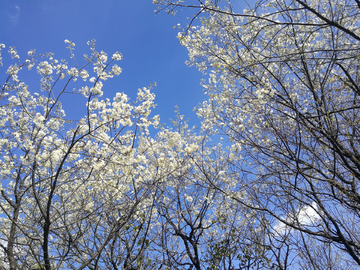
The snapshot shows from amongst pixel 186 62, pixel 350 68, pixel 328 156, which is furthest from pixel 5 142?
pixel 350 68

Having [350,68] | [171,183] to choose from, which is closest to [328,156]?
[350,68]

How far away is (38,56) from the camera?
464 centimetres

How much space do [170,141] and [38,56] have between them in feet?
12.5

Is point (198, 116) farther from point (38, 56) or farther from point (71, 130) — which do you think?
point (38, 56)

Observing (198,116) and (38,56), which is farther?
(198,116)

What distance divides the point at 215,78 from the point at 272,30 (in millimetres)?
1739

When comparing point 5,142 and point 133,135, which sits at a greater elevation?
point 133,135

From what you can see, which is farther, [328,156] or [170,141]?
[170,141]

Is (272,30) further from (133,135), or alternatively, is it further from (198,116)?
(133,135)

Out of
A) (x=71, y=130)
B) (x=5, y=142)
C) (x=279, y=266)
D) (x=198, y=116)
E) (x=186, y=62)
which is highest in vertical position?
(x=186, y=62)

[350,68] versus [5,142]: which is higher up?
[350,68]

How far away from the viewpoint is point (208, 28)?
17.3 feet

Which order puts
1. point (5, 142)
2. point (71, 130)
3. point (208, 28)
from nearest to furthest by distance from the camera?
point (5, 142), point (71, 130), point (208, 28)

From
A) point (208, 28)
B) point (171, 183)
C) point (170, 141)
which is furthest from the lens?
point (170, 141)
